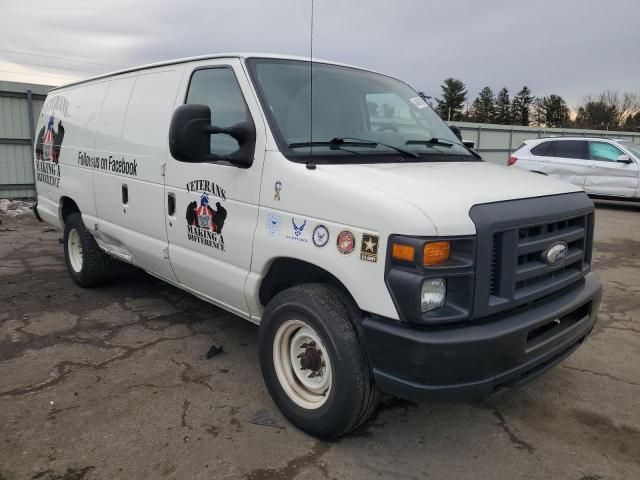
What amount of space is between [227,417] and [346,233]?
1.41 m

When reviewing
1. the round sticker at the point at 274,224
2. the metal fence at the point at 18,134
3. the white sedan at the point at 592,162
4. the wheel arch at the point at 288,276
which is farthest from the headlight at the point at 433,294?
the metal fence at the point at 18,134

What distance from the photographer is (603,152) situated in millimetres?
12953

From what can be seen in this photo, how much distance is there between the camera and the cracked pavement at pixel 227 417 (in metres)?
2.68

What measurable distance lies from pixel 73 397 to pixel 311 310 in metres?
1.79

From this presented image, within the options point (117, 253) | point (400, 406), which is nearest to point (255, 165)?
point (400, 406)

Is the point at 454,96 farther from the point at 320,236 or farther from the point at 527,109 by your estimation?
the point at 320,236

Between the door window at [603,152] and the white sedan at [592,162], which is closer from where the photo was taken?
the white sedan at [592,162]

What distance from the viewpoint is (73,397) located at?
10.9 feet

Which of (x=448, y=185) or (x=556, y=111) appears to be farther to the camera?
(x=556, y=111)

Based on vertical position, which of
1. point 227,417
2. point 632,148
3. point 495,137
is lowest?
point 227,417

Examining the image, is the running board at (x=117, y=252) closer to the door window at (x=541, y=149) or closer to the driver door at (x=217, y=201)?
the driver door at (x=217, y=201)

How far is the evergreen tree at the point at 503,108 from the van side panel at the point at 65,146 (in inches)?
2888

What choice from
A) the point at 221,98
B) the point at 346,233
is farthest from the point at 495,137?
the point at 346,233

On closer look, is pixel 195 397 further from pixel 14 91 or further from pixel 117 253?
pixel 14 91
